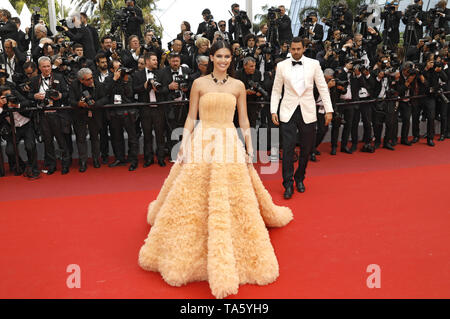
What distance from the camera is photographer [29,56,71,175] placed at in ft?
→ 19.2

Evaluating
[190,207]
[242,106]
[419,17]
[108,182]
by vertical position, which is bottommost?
[108,182]

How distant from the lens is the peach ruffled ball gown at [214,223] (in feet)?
8.66

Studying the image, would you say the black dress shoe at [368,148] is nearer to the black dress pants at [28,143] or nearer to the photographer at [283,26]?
the photographer at [283,26]

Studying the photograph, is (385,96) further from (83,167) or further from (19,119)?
(19,119)

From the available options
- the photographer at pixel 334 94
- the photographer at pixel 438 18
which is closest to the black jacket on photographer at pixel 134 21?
the photographer at pixel 334 94

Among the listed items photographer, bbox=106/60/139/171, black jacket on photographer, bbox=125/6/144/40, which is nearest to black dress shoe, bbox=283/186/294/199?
photographer, bbox=106/60/139/171

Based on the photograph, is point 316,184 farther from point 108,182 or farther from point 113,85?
point 113,85

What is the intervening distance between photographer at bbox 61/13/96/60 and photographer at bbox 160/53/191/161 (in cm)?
218

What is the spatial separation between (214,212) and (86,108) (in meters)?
3.83

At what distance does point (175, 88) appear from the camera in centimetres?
605

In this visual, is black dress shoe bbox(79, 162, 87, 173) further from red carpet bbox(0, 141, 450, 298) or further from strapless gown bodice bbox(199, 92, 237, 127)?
strapless gown bodice bbox(199, 92, 237, 127)

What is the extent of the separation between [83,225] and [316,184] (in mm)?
2681

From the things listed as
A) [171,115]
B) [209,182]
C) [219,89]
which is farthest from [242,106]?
[171,115]

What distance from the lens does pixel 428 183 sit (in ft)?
15.8
